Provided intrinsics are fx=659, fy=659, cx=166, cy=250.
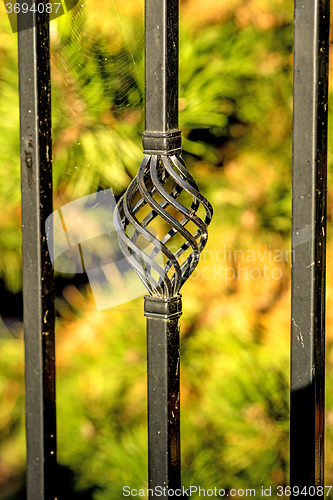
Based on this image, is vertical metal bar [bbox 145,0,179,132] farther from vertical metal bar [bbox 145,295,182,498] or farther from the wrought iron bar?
vertical metal bar [bbox 145,295,182,498]

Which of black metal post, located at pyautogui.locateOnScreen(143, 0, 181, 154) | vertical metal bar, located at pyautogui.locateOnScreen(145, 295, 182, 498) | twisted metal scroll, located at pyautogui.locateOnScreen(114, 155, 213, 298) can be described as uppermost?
black metal post, located at pyautogui.locateOnScreen(143, 0, 181, 154)

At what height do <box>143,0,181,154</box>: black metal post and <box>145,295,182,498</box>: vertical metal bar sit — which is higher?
<box>143,0,181,154</box>: black metal post

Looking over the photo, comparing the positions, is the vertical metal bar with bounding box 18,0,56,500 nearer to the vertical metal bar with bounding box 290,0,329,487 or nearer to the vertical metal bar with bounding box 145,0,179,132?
the vertical metal bar with bounding box 145,0,179,132

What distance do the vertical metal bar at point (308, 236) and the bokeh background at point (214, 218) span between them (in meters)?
0.35

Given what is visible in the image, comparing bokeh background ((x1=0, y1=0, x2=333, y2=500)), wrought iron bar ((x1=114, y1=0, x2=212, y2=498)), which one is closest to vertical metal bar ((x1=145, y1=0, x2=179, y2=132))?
wrought iron bar ((x1=114, y1=0, x2=212, y2=498))

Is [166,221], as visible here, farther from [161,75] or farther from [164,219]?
[161,75]

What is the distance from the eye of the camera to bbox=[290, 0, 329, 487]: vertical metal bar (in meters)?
0.57

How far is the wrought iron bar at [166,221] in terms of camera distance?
23.1 inches

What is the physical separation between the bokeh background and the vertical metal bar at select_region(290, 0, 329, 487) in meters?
0.35

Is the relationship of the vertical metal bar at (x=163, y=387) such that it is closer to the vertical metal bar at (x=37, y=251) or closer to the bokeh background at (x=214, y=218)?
the vertical metal bar at (x=37, y=251)

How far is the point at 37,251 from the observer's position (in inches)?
26.1

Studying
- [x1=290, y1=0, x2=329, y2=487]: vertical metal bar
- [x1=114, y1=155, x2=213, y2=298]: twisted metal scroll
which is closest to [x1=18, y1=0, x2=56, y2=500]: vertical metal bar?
[x1=114, y1=155, x2=213, y2=298]: twisted metal scroll

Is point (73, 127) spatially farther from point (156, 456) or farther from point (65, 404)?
point (156, 456)

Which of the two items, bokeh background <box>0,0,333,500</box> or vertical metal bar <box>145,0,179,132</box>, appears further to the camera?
bokeh background <box>0,0,333,500</box>
